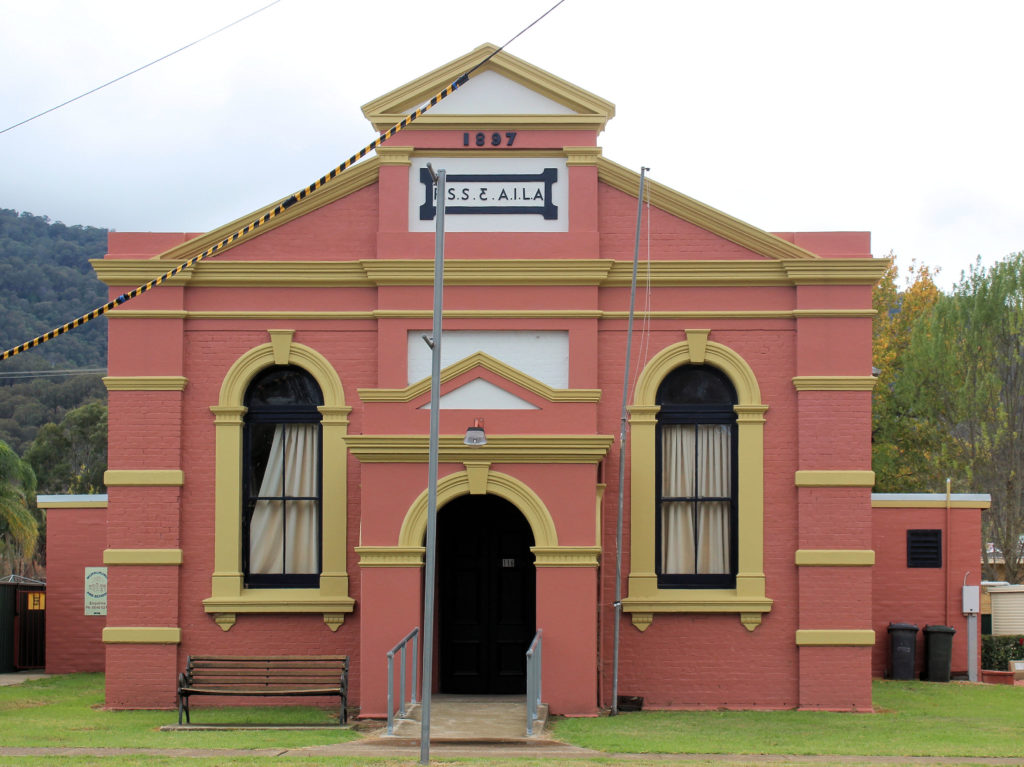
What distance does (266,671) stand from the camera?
1727cm

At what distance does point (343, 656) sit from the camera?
57.2 ft

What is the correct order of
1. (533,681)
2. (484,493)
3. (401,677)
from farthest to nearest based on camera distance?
(484,493) < (401,677) < (533,681)

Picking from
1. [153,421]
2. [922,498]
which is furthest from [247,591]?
[922,498]

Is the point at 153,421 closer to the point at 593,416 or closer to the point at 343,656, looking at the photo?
the point at 343,656

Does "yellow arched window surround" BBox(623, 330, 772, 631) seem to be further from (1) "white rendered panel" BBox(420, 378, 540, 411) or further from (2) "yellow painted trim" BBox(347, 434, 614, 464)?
(1) "white rendered panel" BBox(420, 378, 540, 411)

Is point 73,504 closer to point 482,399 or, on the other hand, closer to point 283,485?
point 283,485

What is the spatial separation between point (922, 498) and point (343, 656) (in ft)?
32.9

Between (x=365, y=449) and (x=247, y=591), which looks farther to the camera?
(x=247, y=591)

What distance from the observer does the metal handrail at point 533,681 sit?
1453 centimetres

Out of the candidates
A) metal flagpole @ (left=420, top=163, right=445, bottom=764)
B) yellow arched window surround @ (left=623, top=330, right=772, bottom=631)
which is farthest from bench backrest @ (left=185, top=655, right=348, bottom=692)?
metal flagpole @ (left=420, top=163, right=445, bottom=764)

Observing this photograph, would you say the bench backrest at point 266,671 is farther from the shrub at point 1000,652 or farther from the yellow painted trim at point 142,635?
the shrub at point 1000,652

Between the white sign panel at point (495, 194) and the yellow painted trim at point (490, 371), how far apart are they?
7.73 ft

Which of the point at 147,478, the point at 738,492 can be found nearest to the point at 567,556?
the point at 738,492

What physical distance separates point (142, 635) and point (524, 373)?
6.27 meters
